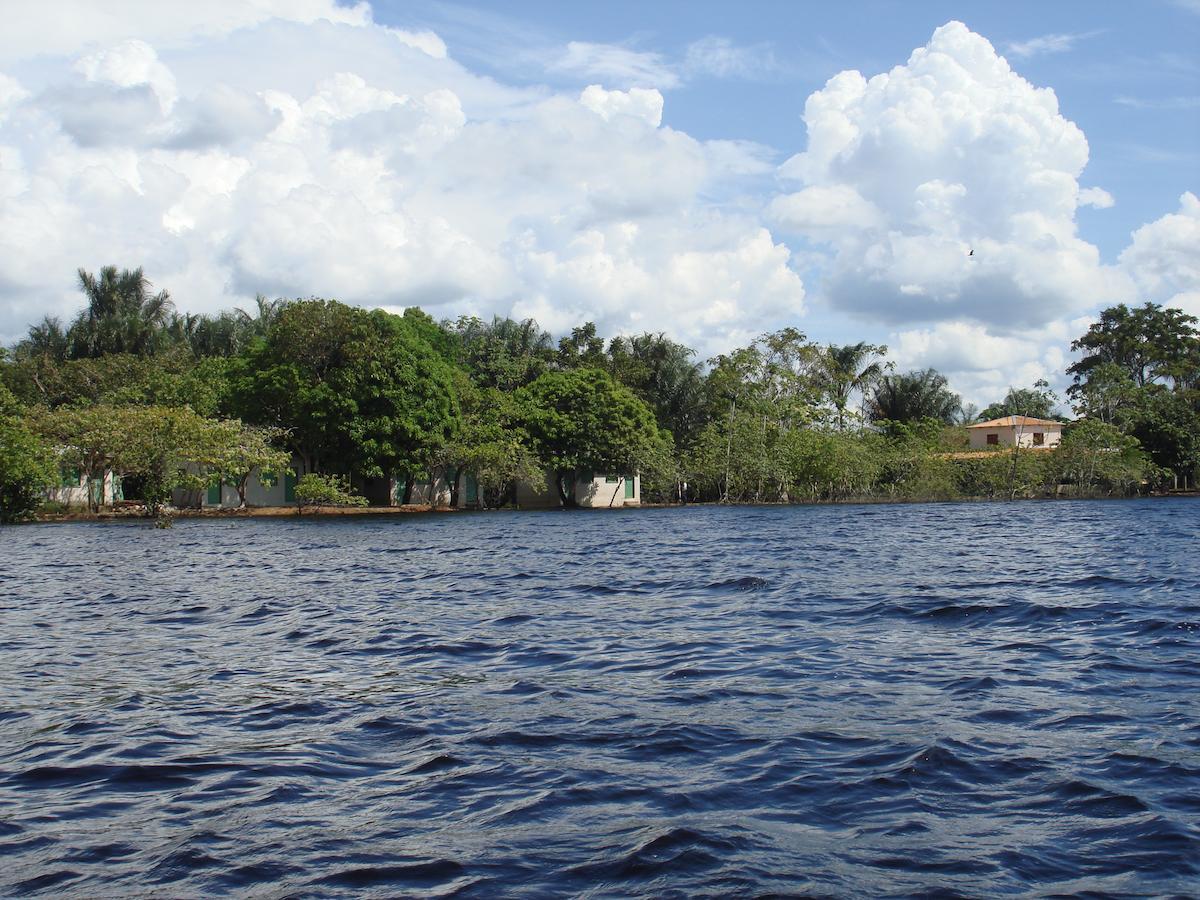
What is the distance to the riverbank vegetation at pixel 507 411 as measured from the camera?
152ft

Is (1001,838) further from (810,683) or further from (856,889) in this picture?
(810,683)

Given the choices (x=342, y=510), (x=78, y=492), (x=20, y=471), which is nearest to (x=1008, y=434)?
(x=342, y=510)

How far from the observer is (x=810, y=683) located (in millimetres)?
10547

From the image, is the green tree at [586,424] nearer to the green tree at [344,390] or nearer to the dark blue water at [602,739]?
the green tree at [344,390]

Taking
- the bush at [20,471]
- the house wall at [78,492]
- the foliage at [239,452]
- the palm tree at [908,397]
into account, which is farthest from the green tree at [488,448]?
the palm tree at [908,397]

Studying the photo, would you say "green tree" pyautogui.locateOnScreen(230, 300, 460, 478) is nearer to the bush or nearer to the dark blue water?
the bush

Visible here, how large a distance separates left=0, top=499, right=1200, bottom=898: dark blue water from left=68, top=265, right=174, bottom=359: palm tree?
50.7 metres

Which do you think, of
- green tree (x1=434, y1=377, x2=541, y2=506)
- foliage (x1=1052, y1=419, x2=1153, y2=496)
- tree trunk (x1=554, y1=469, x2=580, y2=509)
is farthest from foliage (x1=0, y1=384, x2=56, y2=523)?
foliage (x1=1052, y1=419, x2=1153, y2=496)

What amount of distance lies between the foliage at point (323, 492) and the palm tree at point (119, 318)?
20901 millimetres

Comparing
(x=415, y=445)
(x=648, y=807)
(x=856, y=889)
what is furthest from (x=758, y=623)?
(x=415, y=445)

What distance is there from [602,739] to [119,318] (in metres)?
65.5

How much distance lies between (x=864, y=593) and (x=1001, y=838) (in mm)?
12300

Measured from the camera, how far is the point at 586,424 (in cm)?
5997

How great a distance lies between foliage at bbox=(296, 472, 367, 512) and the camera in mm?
48250
